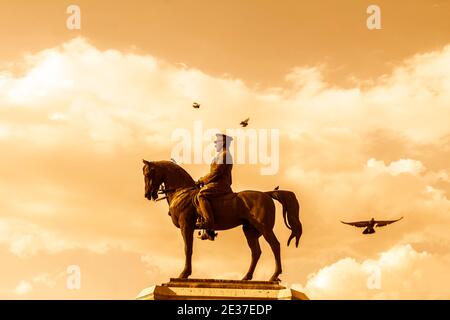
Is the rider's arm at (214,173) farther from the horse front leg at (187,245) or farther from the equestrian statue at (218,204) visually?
the horse front leg at (187,245)

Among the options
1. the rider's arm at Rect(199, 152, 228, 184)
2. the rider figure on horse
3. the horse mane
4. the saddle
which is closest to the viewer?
the rider figure on horse

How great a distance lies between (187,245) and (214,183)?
78.6 inches

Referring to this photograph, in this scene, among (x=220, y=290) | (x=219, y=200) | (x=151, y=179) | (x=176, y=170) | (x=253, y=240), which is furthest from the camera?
(x=176, y=170)

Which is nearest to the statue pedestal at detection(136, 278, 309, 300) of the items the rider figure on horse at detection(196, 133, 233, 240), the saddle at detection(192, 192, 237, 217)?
the rider figure on horse at detection(196, 133, 233, 240)

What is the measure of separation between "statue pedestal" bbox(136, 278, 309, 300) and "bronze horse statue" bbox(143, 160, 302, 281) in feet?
1.64

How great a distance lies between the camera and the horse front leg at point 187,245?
25003 millimetres

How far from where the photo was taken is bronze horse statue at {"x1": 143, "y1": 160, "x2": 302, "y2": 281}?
82.5 feet

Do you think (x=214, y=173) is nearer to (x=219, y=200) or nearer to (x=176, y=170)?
(x=219, y=200)

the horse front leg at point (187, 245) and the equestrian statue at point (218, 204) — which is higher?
the equestrian statue at point (218, 204)

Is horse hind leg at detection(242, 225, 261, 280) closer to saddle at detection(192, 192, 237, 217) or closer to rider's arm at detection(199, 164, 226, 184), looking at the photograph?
saddle at detection(192, 192, 237, 217)

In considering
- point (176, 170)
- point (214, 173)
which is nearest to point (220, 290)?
point (214, 173)

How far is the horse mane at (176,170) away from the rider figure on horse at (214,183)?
0.39m

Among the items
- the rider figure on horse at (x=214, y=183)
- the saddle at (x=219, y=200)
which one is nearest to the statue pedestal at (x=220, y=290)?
the rider figure on horse at (x=214, y=183)

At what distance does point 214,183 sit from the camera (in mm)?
25484
